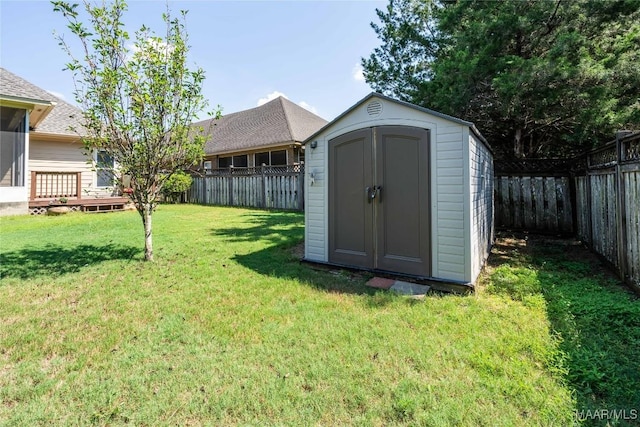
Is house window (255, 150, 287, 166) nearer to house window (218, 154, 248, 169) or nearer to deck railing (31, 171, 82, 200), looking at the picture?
house window (218, 154, 248, 169)

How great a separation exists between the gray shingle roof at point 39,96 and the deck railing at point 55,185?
1799mm

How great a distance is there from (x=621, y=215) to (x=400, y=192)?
9.30 feet

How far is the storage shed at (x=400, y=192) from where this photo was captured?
155 inches

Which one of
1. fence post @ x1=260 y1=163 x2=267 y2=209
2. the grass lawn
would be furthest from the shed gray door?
fence post @ x1=260 y1=163 x2=267 y2=209

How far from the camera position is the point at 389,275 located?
438 centimetres

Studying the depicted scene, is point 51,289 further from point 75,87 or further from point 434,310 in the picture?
point 434,310

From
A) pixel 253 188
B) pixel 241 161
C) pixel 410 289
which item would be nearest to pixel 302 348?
pixel 410 289

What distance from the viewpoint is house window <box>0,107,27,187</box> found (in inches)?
433

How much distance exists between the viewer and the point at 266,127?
17422mm

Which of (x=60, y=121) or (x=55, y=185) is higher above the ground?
(x=60, y=121)

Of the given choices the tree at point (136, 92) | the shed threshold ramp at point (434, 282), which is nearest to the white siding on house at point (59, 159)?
the tree at point (136, 92)

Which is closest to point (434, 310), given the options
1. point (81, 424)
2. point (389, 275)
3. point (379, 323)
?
point (379, 323)

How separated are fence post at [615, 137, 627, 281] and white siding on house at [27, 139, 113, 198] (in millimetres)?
15341

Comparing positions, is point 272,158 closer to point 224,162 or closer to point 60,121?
point 224,162
